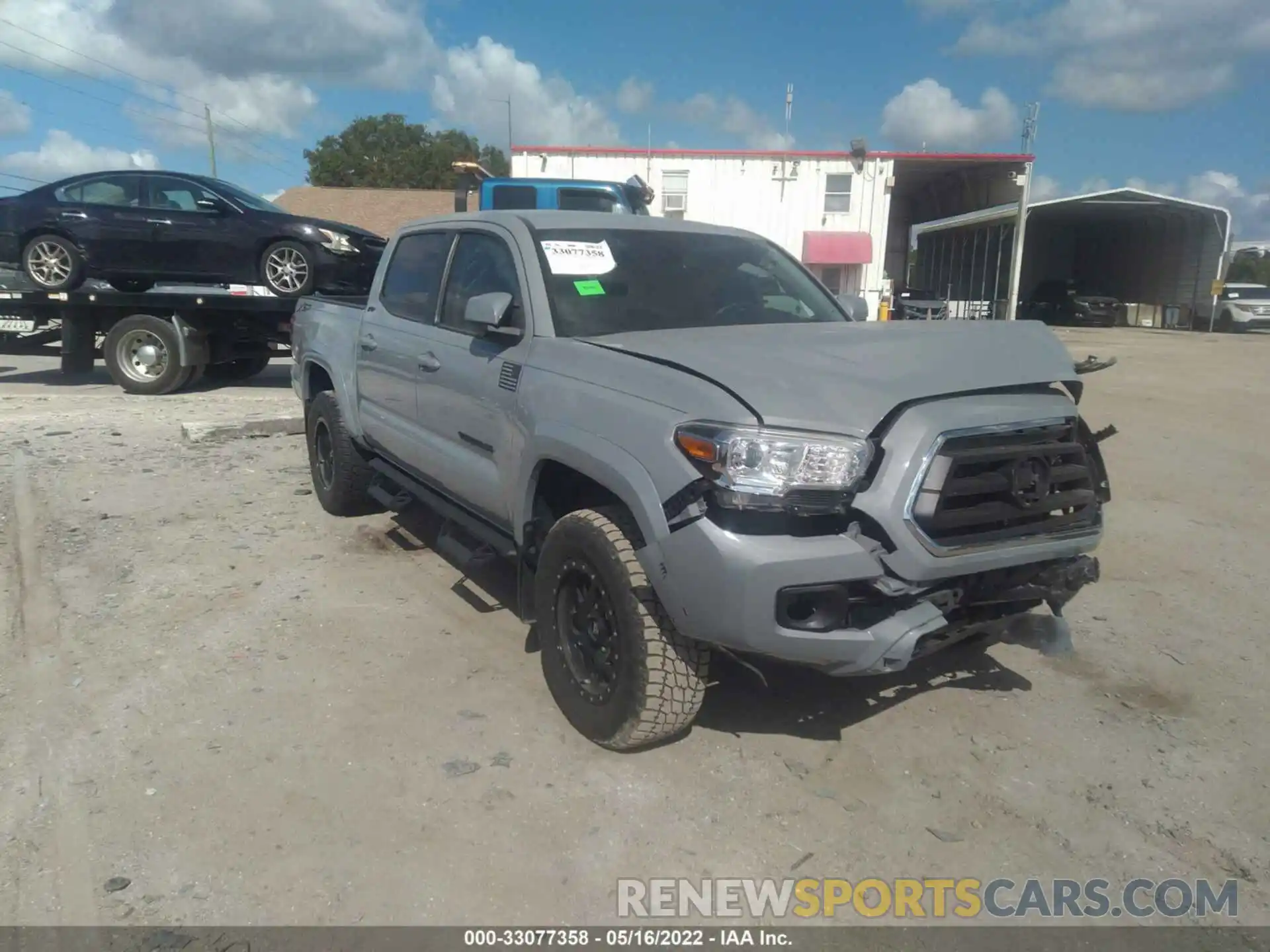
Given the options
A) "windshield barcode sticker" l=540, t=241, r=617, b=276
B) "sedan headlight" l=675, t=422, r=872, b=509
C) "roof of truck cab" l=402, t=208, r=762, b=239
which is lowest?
"sedan headlight" l=675, t=422, r=872, b=509

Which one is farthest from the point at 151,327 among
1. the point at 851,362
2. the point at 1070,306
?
the point at 1070,306

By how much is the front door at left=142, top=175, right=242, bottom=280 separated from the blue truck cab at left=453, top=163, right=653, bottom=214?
281 cm

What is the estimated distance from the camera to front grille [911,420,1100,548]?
2898 millimetres

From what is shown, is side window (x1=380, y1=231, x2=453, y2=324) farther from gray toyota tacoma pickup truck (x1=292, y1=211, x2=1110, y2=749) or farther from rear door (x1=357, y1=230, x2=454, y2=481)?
gray toyota tacoma pickup truck (x1=292, y1=211, x2=1110, y2=749)

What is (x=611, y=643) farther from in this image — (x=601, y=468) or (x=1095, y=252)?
(x=1095, y=252)

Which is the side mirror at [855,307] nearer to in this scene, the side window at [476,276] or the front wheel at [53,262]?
the side window at [476,276]

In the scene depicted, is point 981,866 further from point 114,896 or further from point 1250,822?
point 114,896

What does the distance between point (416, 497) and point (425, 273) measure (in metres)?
1.20

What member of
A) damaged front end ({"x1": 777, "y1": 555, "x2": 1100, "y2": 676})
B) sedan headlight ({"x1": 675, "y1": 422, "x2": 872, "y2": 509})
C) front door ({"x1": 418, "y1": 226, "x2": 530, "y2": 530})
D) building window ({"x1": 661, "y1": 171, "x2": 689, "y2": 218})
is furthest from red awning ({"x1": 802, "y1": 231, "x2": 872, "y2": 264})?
sedan headlight ({"x1": 675, "y1": 422, "x2": 872, "y2": 509})

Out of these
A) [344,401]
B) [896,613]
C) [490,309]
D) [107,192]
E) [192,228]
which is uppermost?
[107,192]

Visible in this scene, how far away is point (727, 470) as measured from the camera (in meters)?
2.82

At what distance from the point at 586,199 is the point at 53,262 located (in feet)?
21.3

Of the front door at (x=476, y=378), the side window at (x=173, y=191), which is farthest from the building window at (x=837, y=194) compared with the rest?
the front door at (x=476, y=378)

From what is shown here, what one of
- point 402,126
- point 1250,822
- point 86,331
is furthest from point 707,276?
point 402,126
